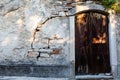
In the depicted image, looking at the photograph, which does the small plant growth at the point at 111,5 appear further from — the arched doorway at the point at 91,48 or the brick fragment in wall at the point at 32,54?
the brick fragment in wall at the point at 32,54

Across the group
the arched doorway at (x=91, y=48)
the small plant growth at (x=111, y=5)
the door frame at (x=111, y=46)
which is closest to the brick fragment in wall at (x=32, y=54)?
the door frame at (x=111, y=46)

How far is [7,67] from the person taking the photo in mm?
6320

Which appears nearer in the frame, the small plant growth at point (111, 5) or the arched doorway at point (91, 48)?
the small plant growth at point (111, 5)

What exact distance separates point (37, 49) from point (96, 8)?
1.61 meters

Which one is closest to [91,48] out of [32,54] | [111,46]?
[111,46]

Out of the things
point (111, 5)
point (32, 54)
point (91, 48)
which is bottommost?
point (32, 54)

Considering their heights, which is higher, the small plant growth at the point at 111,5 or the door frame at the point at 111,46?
the small plant growth at the point at 111,5

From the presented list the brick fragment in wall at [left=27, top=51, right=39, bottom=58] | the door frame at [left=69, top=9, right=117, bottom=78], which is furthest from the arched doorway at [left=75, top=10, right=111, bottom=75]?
→ the brick fragment in wall at [left=27, top=51, right=39, bottom=58]

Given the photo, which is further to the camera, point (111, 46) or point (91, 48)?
point (91, 48)

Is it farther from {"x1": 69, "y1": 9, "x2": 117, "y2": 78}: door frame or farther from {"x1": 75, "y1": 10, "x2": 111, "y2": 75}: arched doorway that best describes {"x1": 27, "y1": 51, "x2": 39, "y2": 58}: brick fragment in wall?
{"x1": 75, "y1": 10, "x2": 111, "y2": 75}: arched doorway

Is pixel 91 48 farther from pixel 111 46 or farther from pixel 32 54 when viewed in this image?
pixel 32 54

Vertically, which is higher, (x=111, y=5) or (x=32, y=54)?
(x=111, y=5)

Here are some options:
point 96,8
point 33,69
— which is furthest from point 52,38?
point 96,8

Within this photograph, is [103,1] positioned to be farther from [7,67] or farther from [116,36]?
[7,67]
